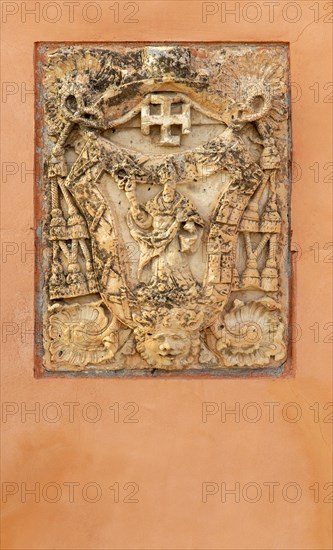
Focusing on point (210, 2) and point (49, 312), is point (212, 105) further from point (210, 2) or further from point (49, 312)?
point (49, 312)

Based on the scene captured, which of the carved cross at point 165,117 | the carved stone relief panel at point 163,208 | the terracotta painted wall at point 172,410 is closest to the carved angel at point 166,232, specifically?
the carved stone relief panel at point 163,208

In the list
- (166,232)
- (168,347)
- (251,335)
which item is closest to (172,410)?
(168,347)

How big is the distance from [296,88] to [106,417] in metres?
1.94

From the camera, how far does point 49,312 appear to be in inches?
203

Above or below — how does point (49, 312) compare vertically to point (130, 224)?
below

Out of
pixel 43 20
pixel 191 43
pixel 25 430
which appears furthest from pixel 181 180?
pixel 25 430

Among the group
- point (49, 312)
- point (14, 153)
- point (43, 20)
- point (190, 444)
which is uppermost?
point (43, 20)

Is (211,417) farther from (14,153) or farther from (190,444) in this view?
(14,153)

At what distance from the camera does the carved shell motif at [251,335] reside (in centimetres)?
512

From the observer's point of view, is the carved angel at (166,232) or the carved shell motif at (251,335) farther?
the carved shell motif at (251,335)

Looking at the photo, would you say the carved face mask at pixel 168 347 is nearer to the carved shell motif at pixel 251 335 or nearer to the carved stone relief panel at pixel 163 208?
the carved stone relief panel at pixel 163 208

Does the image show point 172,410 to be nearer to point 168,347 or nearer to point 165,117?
point 168,347

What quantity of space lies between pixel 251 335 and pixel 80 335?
2.85 ft

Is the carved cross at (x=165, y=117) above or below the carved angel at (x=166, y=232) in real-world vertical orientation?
above
